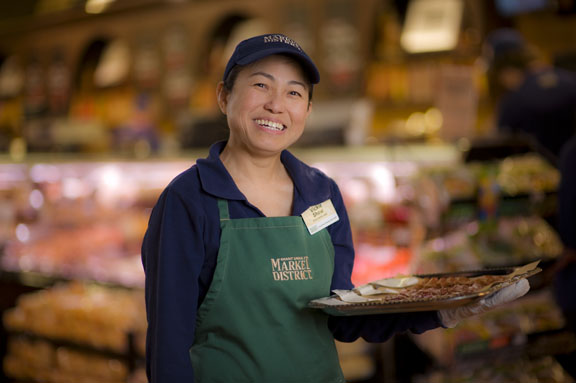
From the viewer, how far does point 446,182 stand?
244cm

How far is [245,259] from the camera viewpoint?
1287 millimetres

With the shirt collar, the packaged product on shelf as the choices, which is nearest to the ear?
the shirt collar

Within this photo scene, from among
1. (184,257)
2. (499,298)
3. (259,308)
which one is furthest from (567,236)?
(184,257)

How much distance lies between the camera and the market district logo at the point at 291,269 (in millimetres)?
1304

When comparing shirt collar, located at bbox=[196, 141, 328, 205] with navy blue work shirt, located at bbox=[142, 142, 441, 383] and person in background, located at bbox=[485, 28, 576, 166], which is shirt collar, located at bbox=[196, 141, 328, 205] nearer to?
navy blue work shirt, located at bbox=[142, 142, 441, 383]

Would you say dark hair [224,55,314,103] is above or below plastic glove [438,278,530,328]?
above

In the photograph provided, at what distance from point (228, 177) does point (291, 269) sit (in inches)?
10.0

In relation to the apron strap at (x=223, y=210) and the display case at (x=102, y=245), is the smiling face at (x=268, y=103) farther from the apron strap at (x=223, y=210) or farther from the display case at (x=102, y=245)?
the display case at (x=102, y=245)

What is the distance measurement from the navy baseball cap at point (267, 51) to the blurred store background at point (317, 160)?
12.2 inches

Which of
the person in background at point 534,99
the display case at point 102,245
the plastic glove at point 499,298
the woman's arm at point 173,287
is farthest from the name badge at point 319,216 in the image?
the person in background at point 534,99

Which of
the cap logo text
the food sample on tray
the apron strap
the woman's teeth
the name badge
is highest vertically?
the cap logo text

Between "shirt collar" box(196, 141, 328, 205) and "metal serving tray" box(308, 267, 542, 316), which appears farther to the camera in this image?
"shirt collar" box(196, 141, 328, 205)

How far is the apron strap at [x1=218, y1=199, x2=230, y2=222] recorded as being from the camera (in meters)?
1.30

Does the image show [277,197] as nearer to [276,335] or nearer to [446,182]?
[276,335]
